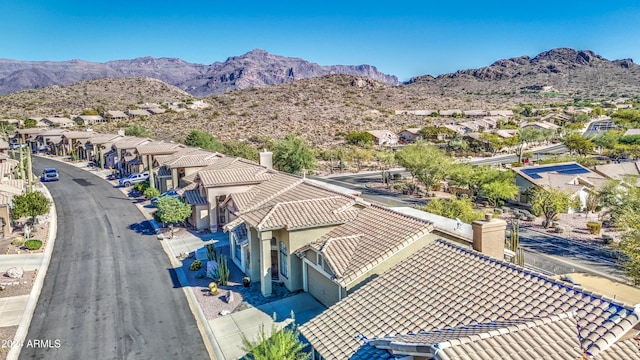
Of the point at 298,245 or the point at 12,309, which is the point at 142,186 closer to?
the point at 12,309

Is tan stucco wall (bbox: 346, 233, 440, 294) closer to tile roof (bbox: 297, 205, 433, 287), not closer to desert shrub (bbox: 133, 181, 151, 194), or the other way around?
tile roof (bbox: 297, 205, 433, 287)

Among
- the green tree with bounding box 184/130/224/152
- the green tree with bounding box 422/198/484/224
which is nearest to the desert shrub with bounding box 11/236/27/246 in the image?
the green tree with bounding box 422/198/484/224

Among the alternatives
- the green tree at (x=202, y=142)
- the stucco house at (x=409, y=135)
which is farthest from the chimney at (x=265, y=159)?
the stucco house at (x=409, y=135)

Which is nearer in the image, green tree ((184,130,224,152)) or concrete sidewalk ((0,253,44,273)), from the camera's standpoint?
concrete sidewalk ((0,253,44,273))

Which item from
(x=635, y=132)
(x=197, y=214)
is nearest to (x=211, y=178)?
(x=197, y=214)

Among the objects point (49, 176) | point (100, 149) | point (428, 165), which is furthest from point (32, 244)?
point (100, 149)

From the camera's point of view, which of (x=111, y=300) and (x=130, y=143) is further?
(x=130, y=143)
